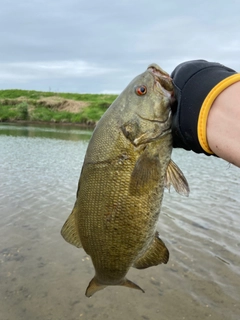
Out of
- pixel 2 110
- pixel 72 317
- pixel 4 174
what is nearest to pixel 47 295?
pixel 72 317

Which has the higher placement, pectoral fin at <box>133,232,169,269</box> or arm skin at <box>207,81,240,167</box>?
arm skin at <box>207,81,240,167</box>

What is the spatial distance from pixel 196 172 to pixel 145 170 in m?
13.4

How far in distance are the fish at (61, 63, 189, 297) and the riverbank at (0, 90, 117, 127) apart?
41.0m

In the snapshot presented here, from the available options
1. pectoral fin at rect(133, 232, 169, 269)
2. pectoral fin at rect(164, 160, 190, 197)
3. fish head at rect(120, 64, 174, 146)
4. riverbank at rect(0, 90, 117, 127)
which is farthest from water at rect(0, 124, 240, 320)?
riverbank at rect(0, 90, 117, 127)

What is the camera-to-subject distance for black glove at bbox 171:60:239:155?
5.65ft

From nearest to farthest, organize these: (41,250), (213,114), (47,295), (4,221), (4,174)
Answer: (213,114)
(47,295)
(41,250)
(4,221)
(4,174)

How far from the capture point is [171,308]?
16.8 feet

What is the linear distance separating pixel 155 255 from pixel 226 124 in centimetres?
153

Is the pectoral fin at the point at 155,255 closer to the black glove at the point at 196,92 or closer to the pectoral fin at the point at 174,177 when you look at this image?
the pectoral fin at the point at 174,177

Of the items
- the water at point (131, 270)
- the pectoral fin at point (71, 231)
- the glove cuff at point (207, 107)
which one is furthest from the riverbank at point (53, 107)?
the glove cuff at point (207, 107)

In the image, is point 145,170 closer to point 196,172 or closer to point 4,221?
point 4,221

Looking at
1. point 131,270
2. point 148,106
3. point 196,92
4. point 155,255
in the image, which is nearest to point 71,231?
point 155,255

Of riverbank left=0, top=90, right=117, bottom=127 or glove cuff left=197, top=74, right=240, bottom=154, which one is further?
riverbank left=0, top=90, right=117, bottom=127

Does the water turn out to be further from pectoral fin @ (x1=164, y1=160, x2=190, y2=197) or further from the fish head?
the fish head
